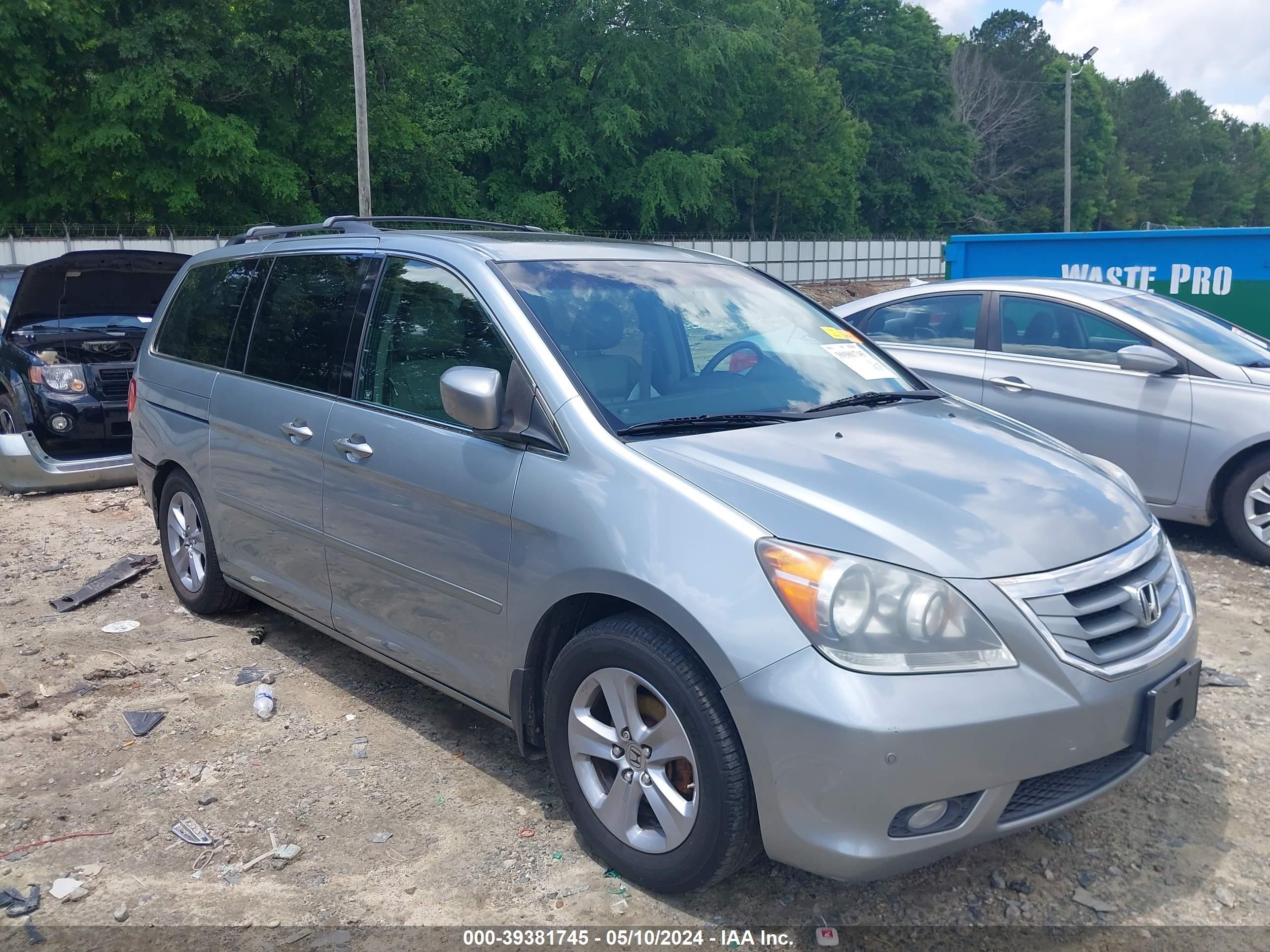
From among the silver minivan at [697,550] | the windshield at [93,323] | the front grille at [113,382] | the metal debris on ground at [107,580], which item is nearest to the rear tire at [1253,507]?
the silver minivan at [697,550]

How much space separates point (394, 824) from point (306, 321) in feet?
6.67

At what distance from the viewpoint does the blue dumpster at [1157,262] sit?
10031mm

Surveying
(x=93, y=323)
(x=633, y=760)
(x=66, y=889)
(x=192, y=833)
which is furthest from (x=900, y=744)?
(x=93, y=323)

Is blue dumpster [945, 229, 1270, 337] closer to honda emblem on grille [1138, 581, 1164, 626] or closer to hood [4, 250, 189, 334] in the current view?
honda emblem on grille [1138, 581, 1164, 626]

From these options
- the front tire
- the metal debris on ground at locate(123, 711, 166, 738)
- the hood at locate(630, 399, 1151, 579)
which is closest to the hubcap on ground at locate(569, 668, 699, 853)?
the front tire

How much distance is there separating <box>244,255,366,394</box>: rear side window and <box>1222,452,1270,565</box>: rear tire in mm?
4923

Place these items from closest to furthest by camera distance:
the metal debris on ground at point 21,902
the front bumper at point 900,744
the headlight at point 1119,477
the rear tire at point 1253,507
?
1. the front bumper at point 900,744
2. the metal debris on ground at point 21,902
3. the headlight at point 1119,477
4. the rear tire at point 1253,507

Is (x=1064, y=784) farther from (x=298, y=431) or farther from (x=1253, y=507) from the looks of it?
(x=1253, y=507)

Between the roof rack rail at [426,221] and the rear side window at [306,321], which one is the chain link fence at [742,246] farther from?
the rear side window at [306,321]

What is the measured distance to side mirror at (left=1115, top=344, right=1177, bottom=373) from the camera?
6137 millimetres

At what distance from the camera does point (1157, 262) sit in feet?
35.2

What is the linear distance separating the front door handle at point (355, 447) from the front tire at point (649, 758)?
45.3 inches

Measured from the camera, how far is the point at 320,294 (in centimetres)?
423

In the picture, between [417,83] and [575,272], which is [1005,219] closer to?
[417,83]
